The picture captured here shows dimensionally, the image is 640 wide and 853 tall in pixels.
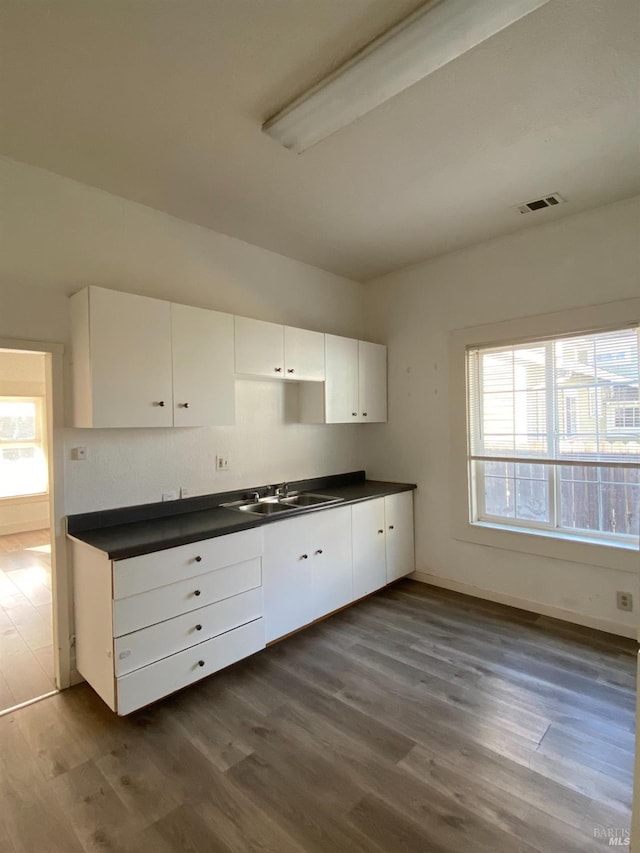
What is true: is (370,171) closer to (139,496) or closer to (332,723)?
(139,496)

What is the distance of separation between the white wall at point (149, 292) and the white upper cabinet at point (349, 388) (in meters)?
0.25

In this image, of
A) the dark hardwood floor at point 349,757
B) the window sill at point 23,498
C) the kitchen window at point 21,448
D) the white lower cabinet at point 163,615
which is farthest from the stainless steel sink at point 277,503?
the kitchen window at point 21,448

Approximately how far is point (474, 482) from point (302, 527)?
156cm

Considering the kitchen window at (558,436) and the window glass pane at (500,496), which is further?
the window glass pane at (500,496)

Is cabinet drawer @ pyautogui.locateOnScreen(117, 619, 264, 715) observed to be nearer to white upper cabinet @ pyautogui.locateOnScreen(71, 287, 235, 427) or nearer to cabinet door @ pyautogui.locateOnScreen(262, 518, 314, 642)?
cabinet door @ pyautogui.locateOnScreen(262, 518, 314, 642)

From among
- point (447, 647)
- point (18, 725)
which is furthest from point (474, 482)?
point (18, 725)

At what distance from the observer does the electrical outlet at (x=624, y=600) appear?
2.76m

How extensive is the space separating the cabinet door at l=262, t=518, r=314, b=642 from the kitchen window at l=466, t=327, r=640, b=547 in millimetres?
1520

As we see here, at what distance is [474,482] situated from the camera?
3.50 meters

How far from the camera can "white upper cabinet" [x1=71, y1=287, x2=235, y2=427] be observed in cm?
222

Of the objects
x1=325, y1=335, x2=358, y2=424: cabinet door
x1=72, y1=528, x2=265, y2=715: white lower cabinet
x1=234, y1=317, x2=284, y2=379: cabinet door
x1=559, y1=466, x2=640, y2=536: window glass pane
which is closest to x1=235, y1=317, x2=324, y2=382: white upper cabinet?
x1=234, y1=317, x2=284, y2=379: cabinet door

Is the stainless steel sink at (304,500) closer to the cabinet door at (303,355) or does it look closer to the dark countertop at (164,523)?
the dark countertop at (164,523)

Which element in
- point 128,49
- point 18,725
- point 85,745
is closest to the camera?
point 128,49

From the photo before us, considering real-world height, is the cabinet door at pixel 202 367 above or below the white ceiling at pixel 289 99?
below
